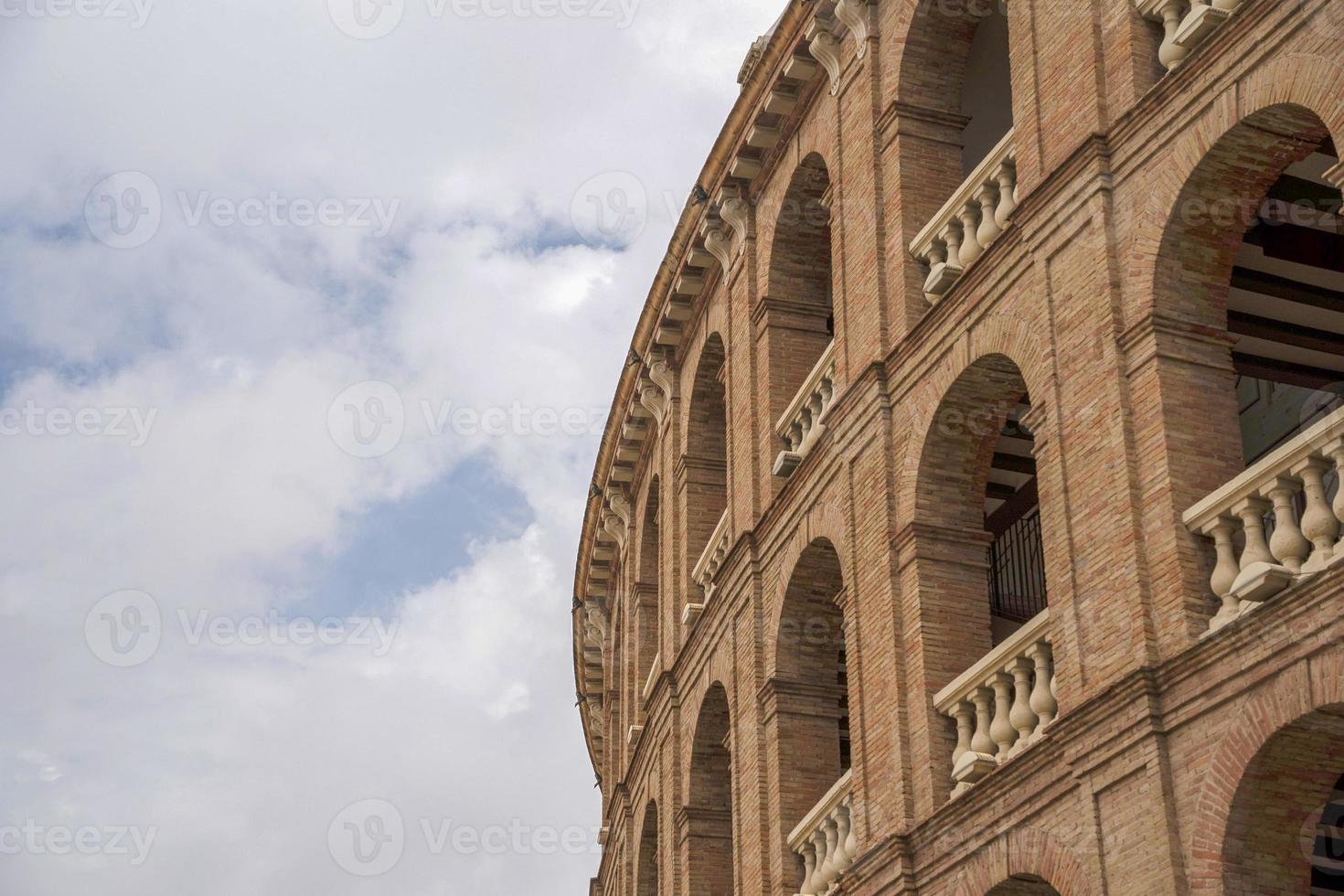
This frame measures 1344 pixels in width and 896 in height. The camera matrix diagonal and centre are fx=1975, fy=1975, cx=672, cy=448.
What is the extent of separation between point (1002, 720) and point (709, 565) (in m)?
9.76

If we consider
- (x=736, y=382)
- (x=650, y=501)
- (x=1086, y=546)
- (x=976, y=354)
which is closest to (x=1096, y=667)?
(x=1086, y=546)

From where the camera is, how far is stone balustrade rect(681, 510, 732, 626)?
2673 cm

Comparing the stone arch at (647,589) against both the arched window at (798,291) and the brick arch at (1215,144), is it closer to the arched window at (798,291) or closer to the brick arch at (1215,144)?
the arched window at (798,291)

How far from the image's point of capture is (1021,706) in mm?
17531

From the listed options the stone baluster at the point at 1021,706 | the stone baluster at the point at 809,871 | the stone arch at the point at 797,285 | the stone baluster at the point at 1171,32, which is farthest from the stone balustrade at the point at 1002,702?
the stone arch at the point at 797,285

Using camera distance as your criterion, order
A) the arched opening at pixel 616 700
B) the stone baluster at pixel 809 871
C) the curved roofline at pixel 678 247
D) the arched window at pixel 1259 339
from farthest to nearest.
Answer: the arched opening at pixel 616 700, the curved roofline at pixel 678 247, the stone baluster at pixel 809 871, the arched window at pixel 1259 339

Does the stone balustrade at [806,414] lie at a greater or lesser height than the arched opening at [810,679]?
greater

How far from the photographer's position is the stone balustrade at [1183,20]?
16531 mm

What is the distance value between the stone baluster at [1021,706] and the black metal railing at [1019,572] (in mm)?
5793

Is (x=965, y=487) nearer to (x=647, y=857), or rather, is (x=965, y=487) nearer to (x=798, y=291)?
(x=798, y=291)

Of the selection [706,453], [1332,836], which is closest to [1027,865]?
[1332,836]

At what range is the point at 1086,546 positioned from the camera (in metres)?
16.6

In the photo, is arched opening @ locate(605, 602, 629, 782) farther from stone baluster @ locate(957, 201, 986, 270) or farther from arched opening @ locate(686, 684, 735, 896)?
stone baluster @ locate(957, 201, 986, 270)

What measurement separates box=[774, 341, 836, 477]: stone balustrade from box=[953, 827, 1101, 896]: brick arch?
6720mm
